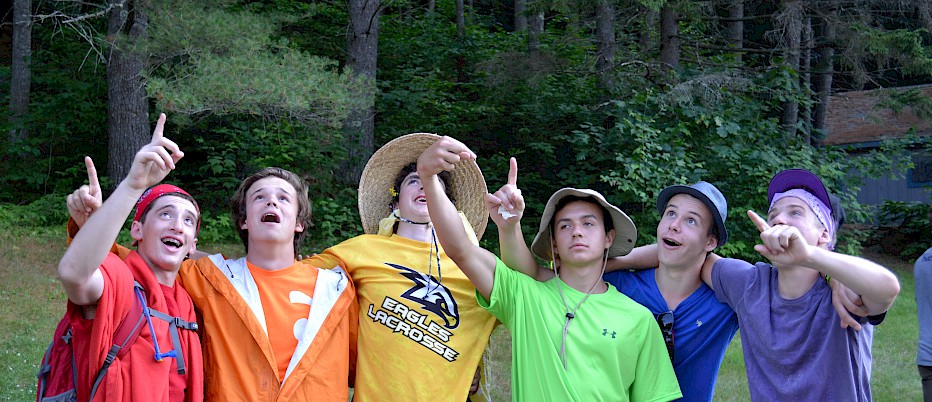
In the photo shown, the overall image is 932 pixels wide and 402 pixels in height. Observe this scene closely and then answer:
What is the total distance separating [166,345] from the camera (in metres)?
3.06

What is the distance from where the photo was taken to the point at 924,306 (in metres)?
4.88

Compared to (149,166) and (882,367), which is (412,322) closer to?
(149,166)

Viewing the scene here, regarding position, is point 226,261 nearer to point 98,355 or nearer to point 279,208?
point 279,208

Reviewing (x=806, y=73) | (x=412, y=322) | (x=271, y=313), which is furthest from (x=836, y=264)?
(x=806, y=73)

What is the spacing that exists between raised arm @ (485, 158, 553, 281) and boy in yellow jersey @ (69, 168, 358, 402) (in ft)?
2.35

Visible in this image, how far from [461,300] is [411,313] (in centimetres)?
25

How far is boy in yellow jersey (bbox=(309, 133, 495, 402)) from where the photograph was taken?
354 cm

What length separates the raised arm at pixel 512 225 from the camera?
3.32m

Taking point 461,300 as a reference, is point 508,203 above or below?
above

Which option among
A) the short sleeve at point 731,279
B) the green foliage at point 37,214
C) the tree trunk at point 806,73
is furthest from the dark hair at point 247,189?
the green foliage at point 37,214

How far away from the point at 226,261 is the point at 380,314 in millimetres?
702

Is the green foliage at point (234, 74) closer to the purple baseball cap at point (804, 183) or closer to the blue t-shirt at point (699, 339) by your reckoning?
the blue t-shirt at point (699, 339)

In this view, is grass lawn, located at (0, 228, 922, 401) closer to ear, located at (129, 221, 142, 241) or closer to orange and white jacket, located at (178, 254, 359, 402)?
orange and white jacket, located at (178, 254, 359, 402)

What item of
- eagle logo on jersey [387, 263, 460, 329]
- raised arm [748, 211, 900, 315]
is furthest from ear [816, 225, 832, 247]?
eagle logo on jersey [387, 263, 460, 329]
